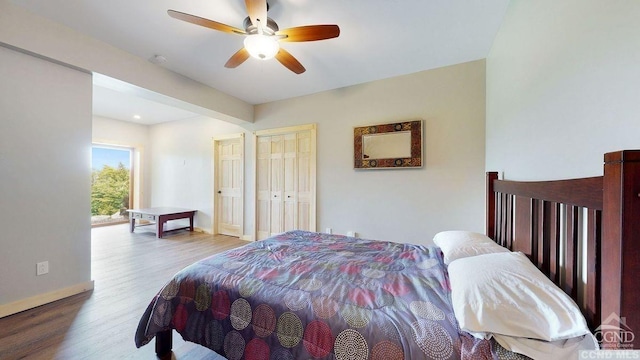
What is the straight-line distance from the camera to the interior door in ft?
15.8

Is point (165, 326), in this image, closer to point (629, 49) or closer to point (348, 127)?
point (629, 49)

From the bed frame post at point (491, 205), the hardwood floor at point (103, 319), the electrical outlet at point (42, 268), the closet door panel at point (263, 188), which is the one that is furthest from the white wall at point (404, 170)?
the electrical outlet at point (42, 268)

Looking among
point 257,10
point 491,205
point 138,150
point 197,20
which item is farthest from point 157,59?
point 138,150

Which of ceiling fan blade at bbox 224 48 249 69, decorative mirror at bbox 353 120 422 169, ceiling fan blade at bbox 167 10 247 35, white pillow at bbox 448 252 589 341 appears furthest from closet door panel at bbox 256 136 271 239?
white pillow at bbox 448 252 589 341

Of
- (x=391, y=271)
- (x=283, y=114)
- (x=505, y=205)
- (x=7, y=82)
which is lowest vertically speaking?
(x=391, y=271)

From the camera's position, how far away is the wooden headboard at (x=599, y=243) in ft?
1.84

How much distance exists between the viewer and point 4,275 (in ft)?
6.53

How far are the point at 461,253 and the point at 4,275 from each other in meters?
3.71

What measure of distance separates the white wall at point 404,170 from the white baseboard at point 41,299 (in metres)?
2.45

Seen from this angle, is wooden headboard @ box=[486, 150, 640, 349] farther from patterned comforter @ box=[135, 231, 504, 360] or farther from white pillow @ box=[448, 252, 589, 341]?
patterned comforter @ box=[135, 231, 504, 360]

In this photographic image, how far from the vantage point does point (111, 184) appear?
6.07 meters

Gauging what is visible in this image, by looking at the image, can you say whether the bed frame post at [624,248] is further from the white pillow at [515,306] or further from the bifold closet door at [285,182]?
the bifold closet door at [285,182]

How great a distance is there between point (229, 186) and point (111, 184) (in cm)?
377

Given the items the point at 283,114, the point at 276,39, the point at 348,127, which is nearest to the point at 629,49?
the point at 276,39
